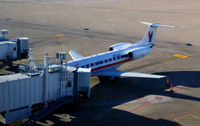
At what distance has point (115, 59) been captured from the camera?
35125 millimetres

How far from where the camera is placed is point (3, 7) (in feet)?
288

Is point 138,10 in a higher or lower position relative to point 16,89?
higher

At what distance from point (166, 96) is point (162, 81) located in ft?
14.6

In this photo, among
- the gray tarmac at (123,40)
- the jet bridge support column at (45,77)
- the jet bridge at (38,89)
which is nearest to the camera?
the jet bridge at (38,89)

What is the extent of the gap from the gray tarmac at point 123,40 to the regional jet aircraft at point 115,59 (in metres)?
1.37

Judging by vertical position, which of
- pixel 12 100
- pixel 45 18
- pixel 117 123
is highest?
pixel 45 18

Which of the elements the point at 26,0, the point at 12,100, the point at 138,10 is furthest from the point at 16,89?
the point at 26,0

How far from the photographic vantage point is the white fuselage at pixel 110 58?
1278 inches

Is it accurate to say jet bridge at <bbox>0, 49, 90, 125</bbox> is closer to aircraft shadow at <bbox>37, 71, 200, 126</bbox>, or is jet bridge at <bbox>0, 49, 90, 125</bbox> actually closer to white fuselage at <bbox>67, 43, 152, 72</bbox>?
aircraft shadow at <bbox>37, 71, 200, 126</bbox>

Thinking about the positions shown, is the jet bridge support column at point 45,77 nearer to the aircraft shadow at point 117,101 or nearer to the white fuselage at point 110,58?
the aircraft shadow at point 117,101

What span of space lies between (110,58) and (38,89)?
12.5 metres

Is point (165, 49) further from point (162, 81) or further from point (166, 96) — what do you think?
point (166, 96)

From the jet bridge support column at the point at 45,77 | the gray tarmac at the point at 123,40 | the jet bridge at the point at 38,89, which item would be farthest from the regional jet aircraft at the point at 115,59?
the jet bridge support column at the point at 45,77

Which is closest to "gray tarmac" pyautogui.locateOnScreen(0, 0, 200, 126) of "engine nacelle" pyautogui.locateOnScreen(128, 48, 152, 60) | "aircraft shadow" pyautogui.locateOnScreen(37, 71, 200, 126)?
"aircraft shadow" pyautogui.locateOnScreen(37, 71, 200, 126)
